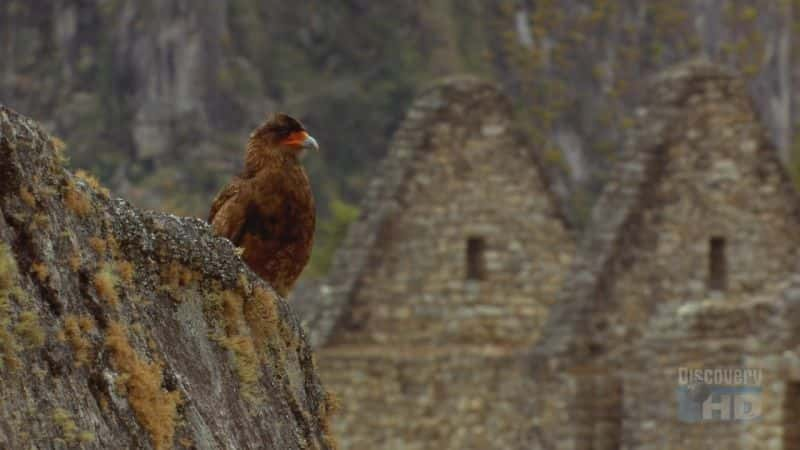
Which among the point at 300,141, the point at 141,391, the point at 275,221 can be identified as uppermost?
the point at 300,141

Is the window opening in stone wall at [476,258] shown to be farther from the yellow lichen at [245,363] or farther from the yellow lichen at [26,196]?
the yellow lichen at [26,196]

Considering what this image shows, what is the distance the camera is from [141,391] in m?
6.54

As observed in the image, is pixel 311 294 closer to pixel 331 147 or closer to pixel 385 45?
pixel 331 147

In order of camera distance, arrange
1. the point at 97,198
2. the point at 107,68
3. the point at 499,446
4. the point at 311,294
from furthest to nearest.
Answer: the point at 107,68, the point at 311,294, the point at 499,446, the point at 97,198

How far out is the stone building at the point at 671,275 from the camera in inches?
800

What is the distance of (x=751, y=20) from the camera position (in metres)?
76.2

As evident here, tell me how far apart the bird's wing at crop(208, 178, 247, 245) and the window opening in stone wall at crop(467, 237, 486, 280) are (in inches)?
555

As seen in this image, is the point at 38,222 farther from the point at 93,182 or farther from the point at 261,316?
the point at 261,316

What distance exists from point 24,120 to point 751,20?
70725mm

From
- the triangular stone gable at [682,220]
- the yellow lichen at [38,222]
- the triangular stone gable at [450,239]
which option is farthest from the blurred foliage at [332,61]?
the yellow lichen at [38,222]

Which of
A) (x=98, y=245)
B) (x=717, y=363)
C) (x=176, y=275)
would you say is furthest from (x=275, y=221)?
(x=717, y=363)

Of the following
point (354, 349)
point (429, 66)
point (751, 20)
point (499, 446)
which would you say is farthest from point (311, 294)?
point (429, 66)

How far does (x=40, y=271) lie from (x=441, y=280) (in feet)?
58.8

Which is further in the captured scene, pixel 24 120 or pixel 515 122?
pixel 515 122
